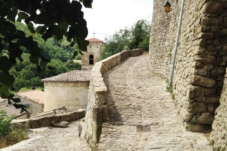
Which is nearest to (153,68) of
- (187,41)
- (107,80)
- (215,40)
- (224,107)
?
(107,80)

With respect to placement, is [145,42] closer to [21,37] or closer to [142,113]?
[142,113]

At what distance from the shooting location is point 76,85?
18.4 m

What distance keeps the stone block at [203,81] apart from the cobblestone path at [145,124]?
105cm

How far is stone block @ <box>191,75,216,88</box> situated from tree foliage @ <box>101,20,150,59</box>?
679 inches

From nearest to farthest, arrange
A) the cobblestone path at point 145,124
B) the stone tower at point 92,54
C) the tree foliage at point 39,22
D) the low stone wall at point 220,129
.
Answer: the tree foliage at point 39,22 < the low stone wall at point 220,129 < the cobblestone path at point 145,124 < the stone tower at point 92,54

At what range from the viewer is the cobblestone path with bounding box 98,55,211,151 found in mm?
4777

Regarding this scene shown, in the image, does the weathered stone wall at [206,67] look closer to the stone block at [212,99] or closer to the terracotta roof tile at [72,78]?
the stone block at [212,99]

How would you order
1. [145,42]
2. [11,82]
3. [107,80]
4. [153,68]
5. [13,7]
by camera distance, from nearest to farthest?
1. [11,82]
2. [13,7]
3. [107,80]
4. [153,68]
5. [145,42]

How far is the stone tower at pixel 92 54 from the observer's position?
31.8 meters

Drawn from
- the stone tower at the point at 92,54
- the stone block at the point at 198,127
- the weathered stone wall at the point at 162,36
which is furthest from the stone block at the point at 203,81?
the stone tower at the point at 92,54

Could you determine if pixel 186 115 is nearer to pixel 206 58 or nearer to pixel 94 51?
pixel 206 58

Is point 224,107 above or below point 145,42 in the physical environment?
below

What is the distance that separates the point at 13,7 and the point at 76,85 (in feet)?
55.4

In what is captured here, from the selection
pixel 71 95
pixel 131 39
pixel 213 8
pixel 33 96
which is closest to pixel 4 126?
pixel 71 95
